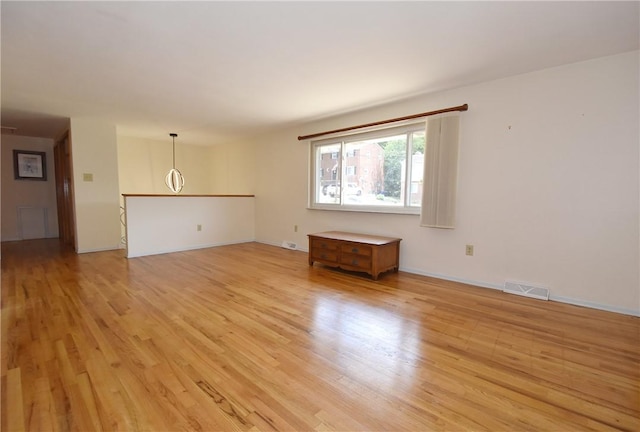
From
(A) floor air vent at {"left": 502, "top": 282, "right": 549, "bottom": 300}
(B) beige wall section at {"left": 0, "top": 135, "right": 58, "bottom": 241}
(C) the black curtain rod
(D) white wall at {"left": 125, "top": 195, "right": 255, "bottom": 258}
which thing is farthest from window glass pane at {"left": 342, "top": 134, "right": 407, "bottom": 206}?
(B) beige wall section at {"left": 0, "top": 135, "right": 58, "bottom": 241}

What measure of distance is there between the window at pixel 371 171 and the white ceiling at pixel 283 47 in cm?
57

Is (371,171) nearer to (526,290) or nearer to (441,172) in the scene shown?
(441,172)

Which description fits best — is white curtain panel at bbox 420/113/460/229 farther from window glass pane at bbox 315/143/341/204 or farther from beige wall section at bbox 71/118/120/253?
beige wall section at bbox 71/118/120/253

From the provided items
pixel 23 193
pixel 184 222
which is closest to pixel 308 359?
pixel 184 222

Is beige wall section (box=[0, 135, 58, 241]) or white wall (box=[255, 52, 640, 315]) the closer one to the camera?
white wall (box=[255, 52, 640, 315])

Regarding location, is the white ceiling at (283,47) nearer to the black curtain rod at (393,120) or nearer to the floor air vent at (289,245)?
the black curtain rod at (393,120)

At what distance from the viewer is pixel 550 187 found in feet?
9.04

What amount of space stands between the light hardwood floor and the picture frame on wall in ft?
14.2

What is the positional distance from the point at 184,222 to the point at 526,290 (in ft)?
16.6

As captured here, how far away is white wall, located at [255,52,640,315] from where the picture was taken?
8.05 feet

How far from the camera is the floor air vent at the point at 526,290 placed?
9.24ft

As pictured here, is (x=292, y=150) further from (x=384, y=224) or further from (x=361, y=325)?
(x=361, y=325)

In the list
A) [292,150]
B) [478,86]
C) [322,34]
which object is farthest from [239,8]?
[292,150]

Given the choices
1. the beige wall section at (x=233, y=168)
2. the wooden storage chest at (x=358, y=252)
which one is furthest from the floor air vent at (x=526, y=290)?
the beige wall section at (x=233, y=168)
